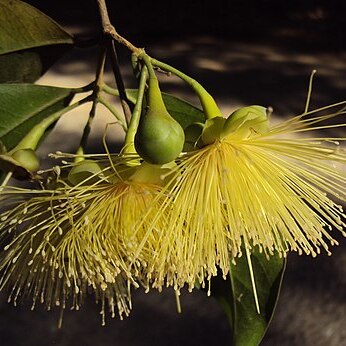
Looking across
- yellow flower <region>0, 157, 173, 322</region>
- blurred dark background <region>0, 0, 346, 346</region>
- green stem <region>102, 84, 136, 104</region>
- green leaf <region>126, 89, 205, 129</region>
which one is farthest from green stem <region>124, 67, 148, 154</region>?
blurred dark background <region>0, 0, 346, 346</region>

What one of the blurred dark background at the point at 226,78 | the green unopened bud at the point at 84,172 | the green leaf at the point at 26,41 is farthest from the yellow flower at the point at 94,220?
the blurred dark background at the point at 226,78

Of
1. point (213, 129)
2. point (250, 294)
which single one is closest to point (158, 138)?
point (213, 129)

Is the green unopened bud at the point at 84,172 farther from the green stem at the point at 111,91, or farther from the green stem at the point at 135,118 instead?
the green stem at the point at 111,91

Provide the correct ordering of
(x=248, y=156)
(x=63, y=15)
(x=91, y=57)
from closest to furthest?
(x=248, y=156) → (x=91, y=57) → (x=63, y=15)

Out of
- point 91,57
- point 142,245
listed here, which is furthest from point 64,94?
point 91,57

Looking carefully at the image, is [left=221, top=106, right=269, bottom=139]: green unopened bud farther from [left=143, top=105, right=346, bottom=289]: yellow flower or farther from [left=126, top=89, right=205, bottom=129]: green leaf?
[left=126, top=89, right=205, bottom=129]: green leaf

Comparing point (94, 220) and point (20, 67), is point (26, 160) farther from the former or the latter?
point (20, 67)

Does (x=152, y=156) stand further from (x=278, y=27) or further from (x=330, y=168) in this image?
(x=278, y=27)
